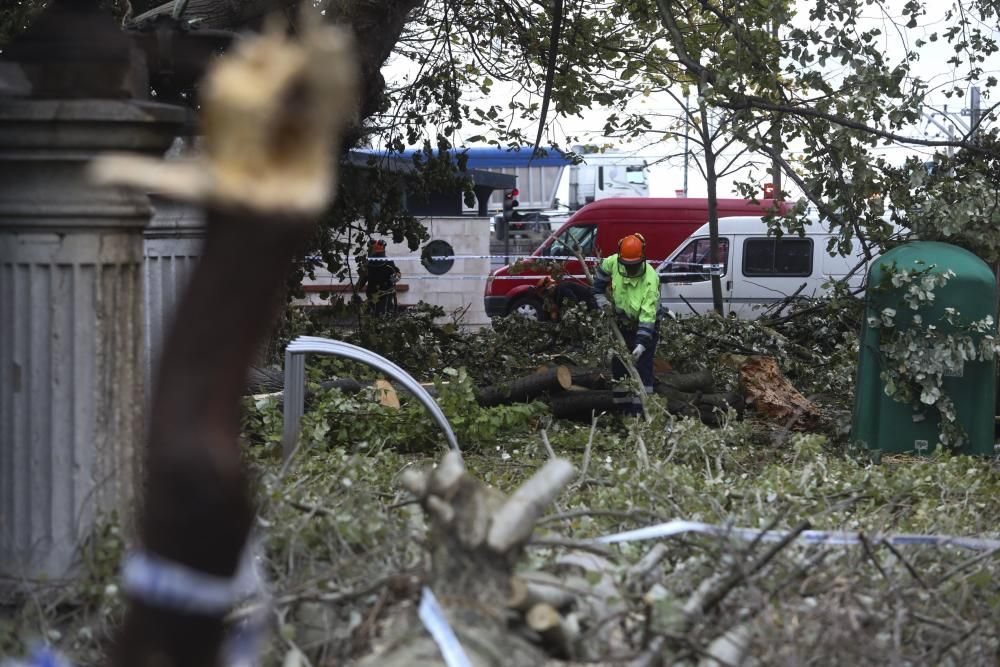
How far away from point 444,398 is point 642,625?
520 centimetres

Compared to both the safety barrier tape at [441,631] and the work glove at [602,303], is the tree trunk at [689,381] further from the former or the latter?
the safety barrier tape at [441,631]

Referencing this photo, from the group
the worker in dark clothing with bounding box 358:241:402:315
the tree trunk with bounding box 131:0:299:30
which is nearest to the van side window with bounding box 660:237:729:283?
the worker in dark clothing with bounding box 358:241:402:315

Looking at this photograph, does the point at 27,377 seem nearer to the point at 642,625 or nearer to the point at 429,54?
the point at 642,625

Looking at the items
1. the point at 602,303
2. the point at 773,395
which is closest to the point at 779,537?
the point at 773,395

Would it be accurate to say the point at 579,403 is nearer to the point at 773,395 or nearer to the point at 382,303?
the point at 773,395

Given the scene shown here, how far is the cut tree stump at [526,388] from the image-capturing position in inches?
352

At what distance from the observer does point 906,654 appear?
310 cm

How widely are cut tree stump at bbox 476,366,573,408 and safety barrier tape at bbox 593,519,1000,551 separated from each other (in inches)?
199

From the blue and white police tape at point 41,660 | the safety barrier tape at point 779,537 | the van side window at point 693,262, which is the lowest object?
the blue and white police tape at point 41,660

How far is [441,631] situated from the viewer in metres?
2.63

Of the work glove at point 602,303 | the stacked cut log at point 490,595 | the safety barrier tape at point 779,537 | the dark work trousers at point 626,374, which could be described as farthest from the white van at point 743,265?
the stacked cut log at point 490,595

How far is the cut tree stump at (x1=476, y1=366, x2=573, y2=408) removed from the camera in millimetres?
8930

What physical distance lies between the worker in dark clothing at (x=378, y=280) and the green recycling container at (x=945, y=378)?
4699 mm

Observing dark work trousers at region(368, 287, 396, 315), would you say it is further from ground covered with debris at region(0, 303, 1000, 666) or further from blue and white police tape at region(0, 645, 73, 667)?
blue and white police tape at region(0, 645, 73, 667)
